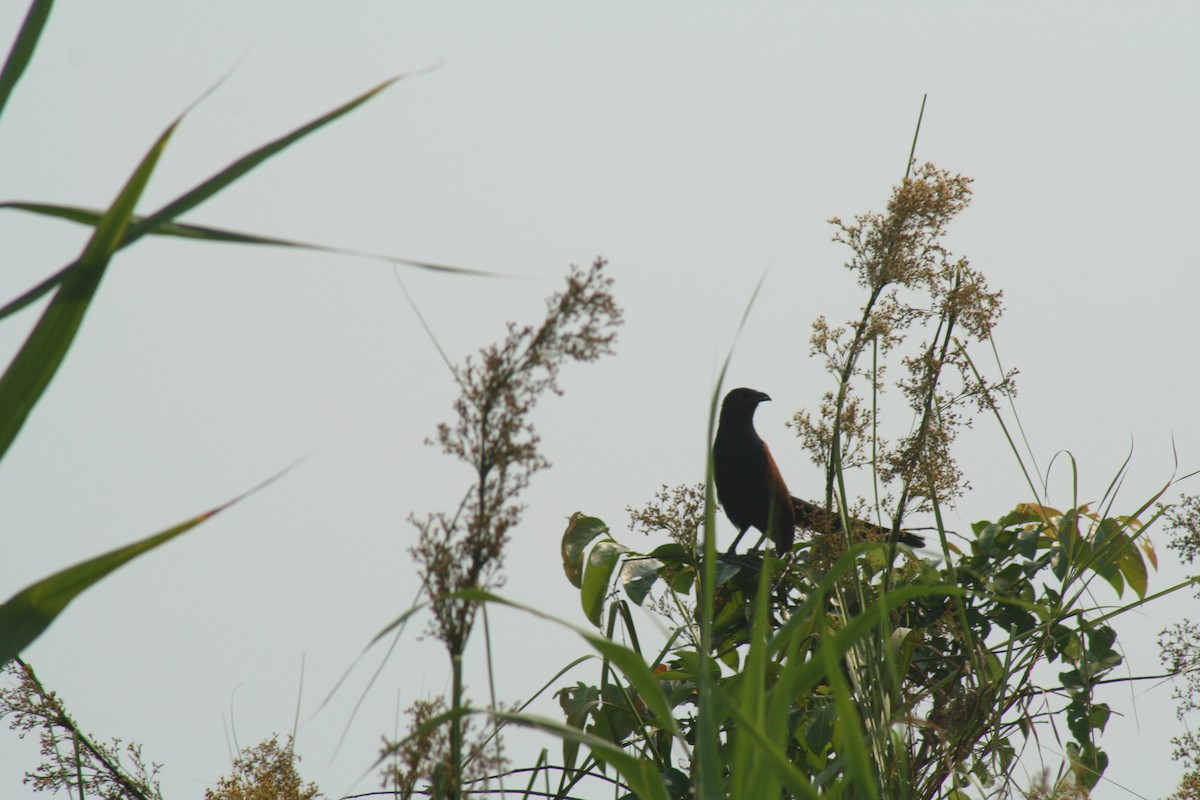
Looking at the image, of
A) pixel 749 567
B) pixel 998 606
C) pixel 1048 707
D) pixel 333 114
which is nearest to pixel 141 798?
pixel 333 114

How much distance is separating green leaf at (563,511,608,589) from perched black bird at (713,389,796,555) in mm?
1697

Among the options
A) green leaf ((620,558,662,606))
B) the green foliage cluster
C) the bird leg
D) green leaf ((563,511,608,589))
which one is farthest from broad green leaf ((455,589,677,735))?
the bird leg

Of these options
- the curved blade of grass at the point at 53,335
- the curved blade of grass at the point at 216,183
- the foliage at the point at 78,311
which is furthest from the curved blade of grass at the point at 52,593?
the curved blade of grass at the point at 216,183

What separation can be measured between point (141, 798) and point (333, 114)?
1.17m

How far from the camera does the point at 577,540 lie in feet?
8.02

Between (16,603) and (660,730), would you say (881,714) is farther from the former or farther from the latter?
(16,603)

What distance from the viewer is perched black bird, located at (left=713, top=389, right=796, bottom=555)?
13.7 ft

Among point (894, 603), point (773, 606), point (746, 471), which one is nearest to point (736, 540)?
point (746, 471)

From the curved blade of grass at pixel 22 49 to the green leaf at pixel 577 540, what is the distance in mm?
1617

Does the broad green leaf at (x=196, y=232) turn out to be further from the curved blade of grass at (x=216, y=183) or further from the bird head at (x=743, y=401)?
the bird head at (x=743, y=401)

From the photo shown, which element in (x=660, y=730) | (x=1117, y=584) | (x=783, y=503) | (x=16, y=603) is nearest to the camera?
(x=16, y=603)

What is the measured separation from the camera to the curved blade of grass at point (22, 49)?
3.35 feet

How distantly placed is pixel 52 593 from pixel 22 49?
20.0 inches

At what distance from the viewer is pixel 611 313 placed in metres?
0.92
